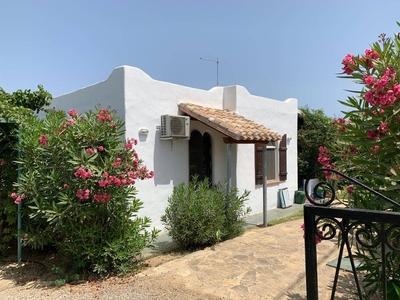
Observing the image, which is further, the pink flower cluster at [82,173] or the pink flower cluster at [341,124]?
the pink flower cluster at [82,173]

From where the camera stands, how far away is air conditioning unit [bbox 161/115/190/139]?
7090 mm

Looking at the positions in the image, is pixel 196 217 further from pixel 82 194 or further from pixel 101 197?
pixel 82 194

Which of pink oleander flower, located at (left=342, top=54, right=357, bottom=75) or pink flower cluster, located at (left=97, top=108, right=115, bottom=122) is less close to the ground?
pink oleander flower, located at (left=342, top=54, right=357, bottom=75)

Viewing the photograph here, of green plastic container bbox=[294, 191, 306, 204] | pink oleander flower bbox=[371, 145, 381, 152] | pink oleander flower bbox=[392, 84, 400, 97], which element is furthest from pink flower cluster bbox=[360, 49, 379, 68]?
green plastic container bbox=[294, 191, 306, 204]

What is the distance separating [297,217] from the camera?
30.2ft

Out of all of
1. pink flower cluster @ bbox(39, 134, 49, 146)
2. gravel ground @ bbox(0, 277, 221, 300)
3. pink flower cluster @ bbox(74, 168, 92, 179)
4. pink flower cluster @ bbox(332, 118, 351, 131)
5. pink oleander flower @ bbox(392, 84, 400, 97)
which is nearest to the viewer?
pink oleander flower @ bbox(392, 84, 400, 97)

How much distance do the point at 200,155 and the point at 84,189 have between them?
451 cm

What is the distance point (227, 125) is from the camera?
23.2 ft

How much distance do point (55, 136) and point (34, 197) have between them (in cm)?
116

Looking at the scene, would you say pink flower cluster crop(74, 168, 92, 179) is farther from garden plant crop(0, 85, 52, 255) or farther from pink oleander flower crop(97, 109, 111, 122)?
garden plant crop(0, 85, 52, 255)

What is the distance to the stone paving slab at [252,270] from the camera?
394 cm

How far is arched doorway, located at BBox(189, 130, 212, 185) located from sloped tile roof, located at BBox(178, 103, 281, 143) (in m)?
0.81

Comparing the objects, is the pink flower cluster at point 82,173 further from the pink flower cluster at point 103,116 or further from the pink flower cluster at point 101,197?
the pink flower cluster at point 103,116

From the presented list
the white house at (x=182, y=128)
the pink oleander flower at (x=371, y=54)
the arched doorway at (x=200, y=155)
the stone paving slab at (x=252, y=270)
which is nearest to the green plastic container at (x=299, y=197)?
the white house at (x=182, y=128)
